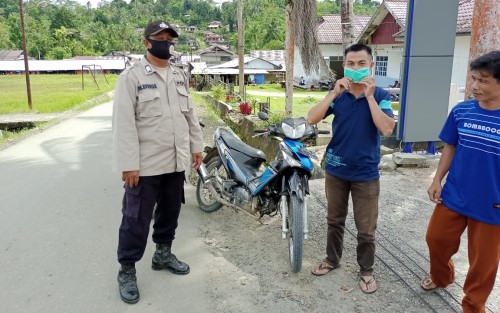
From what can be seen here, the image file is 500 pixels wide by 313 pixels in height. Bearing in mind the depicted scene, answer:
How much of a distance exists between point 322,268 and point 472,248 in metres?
1.20

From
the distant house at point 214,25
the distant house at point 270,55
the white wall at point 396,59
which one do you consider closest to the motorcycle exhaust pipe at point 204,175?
the white wall at point 396,59

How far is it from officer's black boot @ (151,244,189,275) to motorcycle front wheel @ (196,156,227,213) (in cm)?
134

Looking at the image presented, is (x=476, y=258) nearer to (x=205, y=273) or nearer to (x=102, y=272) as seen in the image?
(x=205, y=273)

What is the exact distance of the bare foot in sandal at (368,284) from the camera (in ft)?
10.7

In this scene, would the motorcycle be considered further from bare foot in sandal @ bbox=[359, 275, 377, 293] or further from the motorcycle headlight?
bare foot in sandal @ bbox=[359, 275, 377, 293]

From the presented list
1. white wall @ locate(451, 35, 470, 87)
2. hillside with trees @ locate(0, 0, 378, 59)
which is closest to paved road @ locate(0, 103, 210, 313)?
white wall @ locate(451, 35, 470, 87)

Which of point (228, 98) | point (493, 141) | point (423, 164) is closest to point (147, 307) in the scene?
point (493, 141)

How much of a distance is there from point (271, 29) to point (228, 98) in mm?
46618

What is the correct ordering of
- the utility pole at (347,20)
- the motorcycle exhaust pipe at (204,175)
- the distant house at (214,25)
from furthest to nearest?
the distant house at (214,25), the utility pole at (347,20), the motorcycle exhaust pipe at (204,175)

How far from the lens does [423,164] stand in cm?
706

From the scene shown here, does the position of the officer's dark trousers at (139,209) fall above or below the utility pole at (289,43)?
below

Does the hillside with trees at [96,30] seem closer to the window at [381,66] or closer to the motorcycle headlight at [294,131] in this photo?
the window at [381,66]

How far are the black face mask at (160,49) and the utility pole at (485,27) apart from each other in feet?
11.1

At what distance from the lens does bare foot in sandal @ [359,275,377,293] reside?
3260 mm
